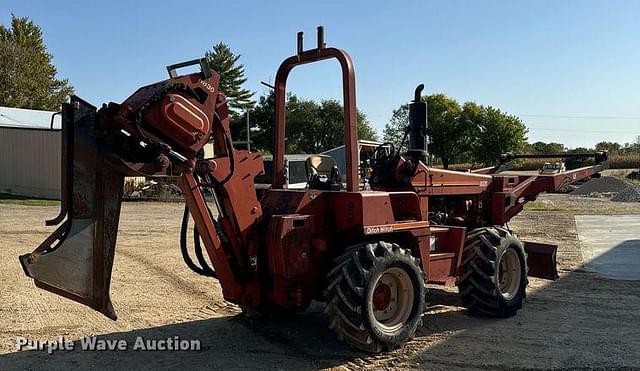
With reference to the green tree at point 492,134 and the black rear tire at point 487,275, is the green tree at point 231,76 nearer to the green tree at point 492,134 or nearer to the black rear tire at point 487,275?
the green tree at point 492,134

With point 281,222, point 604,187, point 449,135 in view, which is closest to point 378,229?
point 281,222

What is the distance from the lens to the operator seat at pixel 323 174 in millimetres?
6832

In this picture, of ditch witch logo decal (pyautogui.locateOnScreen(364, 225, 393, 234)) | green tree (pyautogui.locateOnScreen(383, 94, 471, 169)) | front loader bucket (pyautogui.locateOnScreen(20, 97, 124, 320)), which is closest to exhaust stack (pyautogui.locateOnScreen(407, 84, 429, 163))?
ditch witch logo decal (pyautogui.locateOnScreen(364, 225, 393, 234))

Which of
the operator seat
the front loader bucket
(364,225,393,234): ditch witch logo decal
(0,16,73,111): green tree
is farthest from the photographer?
(0,16,73,111): green tree

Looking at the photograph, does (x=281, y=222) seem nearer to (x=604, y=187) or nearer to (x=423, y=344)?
(x=423, y=344)

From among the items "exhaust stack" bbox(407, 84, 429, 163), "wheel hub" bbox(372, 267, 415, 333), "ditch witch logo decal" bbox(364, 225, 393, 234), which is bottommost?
"wheel hub" bbox(372, 267, 415, 333)

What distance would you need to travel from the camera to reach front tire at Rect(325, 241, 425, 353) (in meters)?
5.73

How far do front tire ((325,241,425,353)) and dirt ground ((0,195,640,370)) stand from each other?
0.71 feet

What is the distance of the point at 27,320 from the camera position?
7207mm

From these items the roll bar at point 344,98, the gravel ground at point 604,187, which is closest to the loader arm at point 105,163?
the roll bar at point 344,98

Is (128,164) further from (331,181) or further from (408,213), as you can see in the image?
(408,213)

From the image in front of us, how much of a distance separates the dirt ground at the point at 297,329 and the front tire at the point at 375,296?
22 centimetres

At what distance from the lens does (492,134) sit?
53812mm

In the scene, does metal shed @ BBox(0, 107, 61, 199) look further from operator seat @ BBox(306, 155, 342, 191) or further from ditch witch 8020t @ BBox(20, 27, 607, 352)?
ditch witch 8020t @ BBox(20, 27, 607, 352)
